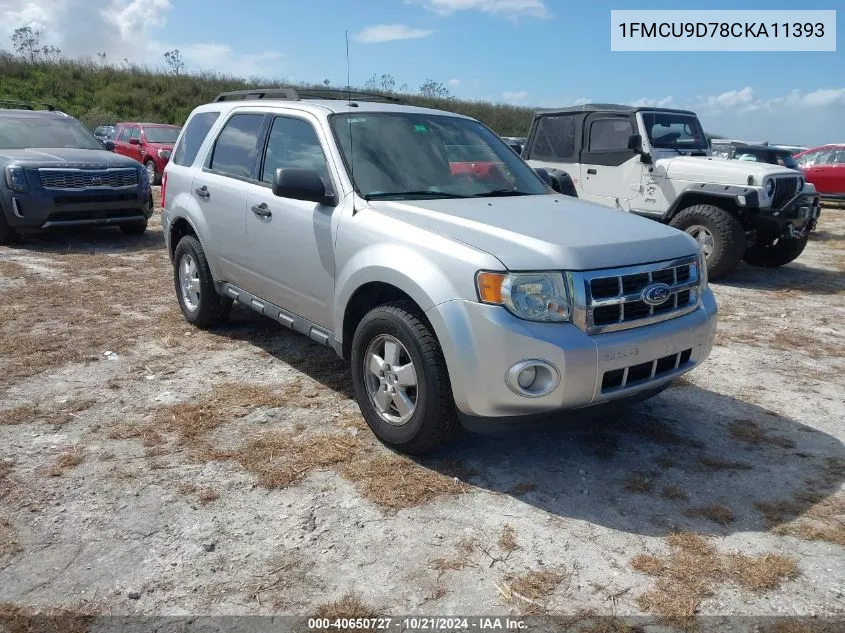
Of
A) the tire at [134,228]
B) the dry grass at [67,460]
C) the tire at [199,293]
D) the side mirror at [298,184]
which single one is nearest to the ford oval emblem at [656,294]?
the side mirror at [298,184]

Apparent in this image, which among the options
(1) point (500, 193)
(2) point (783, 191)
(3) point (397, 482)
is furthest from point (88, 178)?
(2) point (783, 191)

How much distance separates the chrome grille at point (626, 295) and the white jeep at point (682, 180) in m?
4.20

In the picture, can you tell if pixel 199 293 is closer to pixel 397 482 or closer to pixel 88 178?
pixel 397 482

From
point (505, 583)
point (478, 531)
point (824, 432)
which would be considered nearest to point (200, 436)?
point (478, 531)

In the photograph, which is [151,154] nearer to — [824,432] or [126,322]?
[126,322]

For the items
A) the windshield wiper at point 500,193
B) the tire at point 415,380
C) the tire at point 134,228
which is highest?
Answer: the windshield wiper at point 500,193

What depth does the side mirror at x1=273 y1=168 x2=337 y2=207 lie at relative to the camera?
3.96m

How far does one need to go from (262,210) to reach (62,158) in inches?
249

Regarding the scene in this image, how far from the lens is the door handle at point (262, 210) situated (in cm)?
466

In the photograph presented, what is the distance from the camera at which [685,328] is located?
3658 mm

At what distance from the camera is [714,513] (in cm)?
331

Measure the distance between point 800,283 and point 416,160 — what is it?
674 cm

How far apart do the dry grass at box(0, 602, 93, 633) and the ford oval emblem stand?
8.98 feet

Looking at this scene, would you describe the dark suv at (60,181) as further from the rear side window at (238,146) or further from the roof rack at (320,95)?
the roof rack at (320,95)
